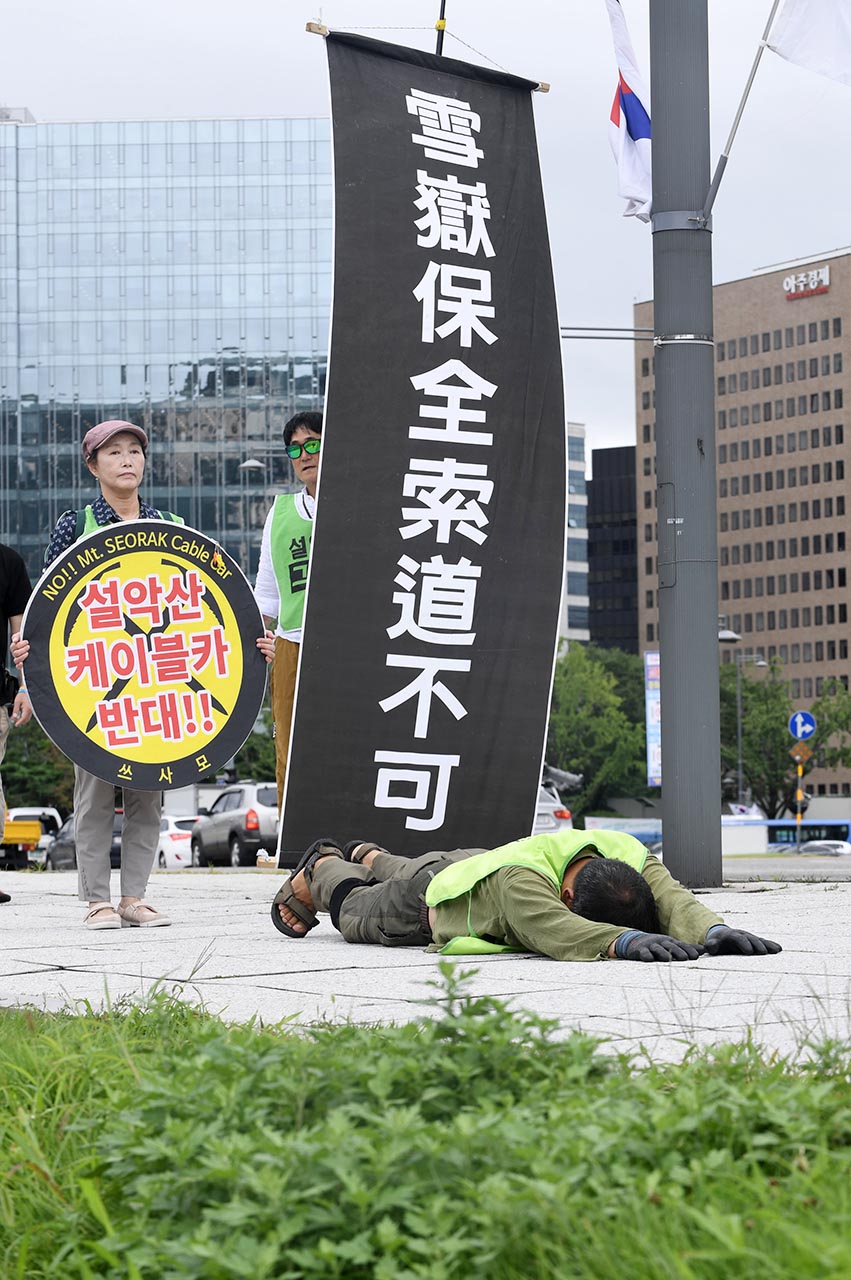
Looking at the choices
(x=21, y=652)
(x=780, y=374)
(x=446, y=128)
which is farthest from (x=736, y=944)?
(x=780, y=374)

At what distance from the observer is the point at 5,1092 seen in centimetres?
348

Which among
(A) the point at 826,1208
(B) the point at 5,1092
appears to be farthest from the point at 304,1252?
(B) the point at 5,1092

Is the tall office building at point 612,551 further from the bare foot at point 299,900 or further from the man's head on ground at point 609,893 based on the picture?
the man's head on ground at point 609,893

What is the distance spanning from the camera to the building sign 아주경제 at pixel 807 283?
130625mm

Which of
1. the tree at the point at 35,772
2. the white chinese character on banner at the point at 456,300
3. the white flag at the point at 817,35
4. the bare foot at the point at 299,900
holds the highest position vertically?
the white flag at the point at 817,35

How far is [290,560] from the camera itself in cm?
1019

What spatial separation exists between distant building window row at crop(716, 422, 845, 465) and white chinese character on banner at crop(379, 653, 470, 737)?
Result: 416 feet

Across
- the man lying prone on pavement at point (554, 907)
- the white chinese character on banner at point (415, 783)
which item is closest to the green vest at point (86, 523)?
the white chinese character on banner at point (415, 783)

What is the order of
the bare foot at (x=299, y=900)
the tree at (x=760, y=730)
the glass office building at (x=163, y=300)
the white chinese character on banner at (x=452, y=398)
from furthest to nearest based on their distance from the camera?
the tree at (x=760, y=730)
the glass office building at (x=163, y=300)
the white chinese character on banner at (x=452, y=398)
the bare foot at (x=299, y=900)

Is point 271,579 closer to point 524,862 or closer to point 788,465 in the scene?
point 524,862

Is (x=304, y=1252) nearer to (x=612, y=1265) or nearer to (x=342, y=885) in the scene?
(x=612, y=1265)

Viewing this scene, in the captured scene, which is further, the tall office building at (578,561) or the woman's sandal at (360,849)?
the tall office building at (578,561)

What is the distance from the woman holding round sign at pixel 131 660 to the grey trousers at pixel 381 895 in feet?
3.88

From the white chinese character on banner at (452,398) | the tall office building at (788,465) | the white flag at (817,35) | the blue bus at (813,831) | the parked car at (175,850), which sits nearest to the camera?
the white chinese character on banner at (452,398)
